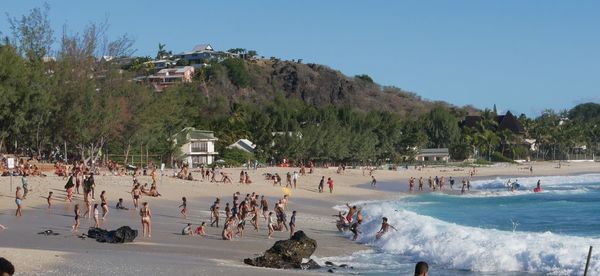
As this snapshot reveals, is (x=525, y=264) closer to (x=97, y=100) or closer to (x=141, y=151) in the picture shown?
(x=97, y=100)

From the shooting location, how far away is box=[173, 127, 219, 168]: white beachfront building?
73438 mm

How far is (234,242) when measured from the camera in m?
22.8

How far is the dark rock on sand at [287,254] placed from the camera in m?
18.5

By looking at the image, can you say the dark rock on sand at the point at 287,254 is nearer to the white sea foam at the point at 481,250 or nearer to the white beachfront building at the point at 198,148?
the white sea foam at the point at 481,250

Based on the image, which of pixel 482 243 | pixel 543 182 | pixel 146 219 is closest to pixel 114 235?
pixel 146 219

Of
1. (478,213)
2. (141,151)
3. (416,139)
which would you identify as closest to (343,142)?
(416,139)

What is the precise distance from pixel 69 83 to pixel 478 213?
2960 cm

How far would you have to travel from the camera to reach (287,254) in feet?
62.1

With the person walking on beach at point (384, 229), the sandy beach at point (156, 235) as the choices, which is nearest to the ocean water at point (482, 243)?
the person walking on beach at point (384, 229)

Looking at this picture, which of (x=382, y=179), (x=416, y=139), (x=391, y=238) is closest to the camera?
(x=391, y=238)

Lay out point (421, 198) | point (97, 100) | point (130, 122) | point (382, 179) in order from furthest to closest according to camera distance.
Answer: point (382, 179), point (130, 122), point (97, 100), point (421, 198)

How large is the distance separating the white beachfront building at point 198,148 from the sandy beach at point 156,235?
26035 mm

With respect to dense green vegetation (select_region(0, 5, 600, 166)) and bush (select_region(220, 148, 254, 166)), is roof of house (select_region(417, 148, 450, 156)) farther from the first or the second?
bush (select_region(220, 148, 254, 166))

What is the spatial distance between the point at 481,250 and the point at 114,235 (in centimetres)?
984
